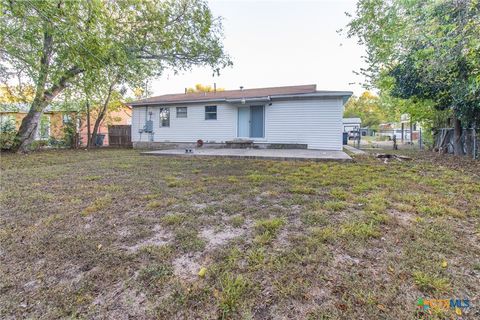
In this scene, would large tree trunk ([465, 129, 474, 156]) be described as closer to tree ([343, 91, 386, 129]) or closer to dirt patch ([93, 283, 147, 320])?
Result: dirt patch ([93, 283, 147, 320])

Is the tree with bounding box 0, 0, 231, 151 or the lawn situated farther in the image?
the tree with bounding box 0, 0, 231, 151

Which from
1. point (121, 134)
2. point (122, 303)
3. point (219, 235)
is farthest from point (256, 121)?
point (122, 303)

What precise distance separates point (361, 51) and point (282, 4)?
16.2ft

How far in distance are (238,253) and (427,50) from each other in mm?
6975

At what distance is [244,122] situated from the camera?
11492 millimetres

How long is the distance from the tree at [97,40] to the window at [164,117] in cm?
191

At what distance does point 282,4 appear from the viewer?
34.1 feet

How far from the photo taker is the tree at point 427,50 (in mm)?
5168

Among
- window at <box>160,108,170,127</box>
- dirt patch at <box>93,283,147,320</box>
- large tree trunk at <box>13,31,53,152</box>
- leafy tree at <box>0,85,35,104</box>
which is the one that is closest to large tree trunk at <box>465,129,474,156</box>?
dirt patch at <box>93,283,147,320</box>

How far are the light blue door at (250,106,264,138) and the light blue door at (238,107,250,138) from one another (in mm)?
202

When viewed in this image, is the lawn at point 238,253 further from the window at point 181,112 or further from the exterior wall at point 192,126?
the window at point 181,112

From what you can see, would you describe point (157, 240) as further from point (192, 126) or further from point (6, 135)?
point (6, 135)

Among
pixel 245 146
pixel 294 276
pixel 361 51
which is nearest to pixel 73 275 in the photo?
pixel 294 276

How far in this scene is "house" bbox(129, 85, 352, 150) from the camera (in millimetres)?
10023
